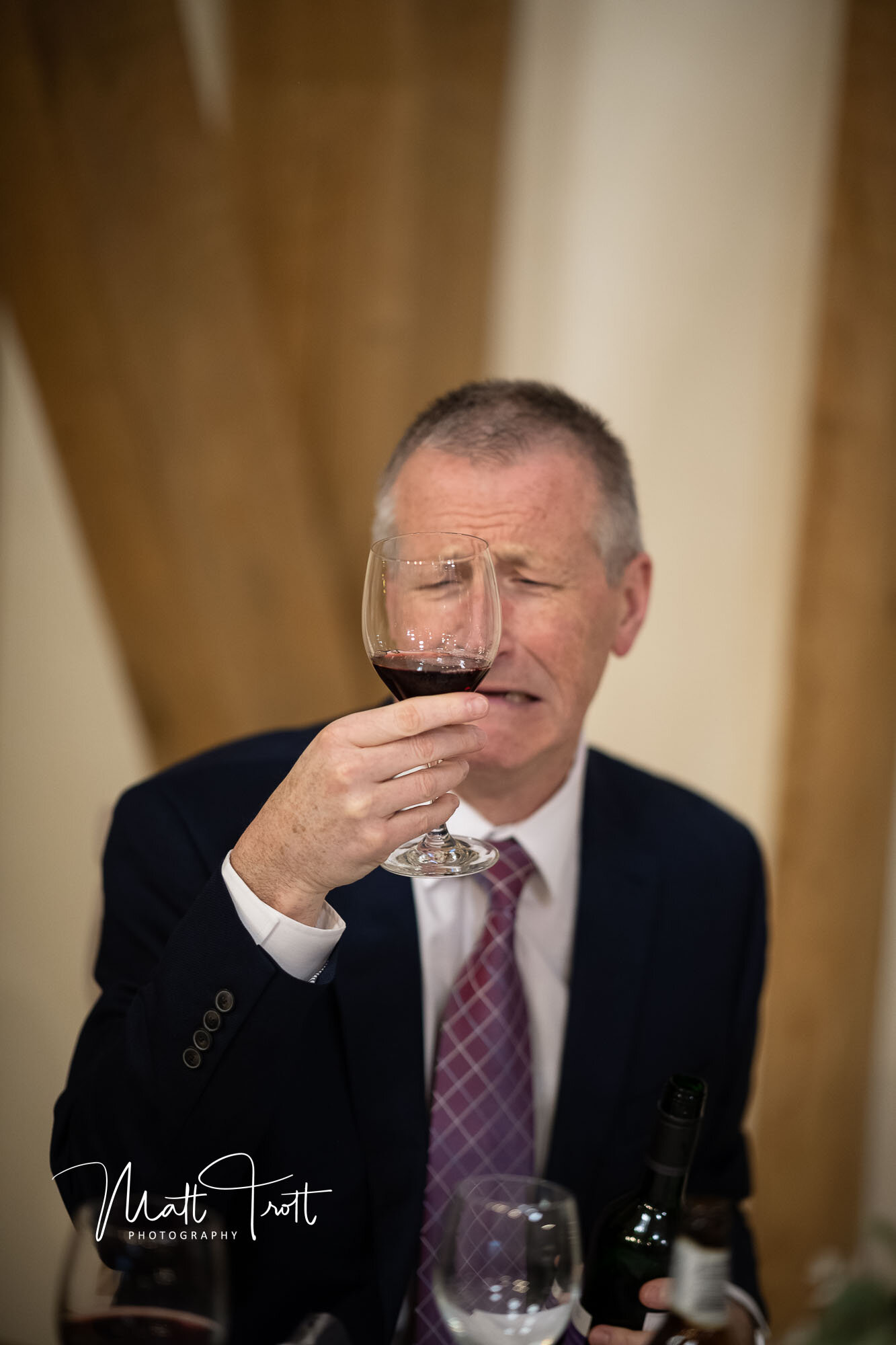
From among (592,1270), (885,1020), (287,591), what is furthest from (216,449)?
(885,1020)

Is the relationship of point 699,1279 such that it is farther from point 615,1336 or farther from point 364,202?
point 364,202

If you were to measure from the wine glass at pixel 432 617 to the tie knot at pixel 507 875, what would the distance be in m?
0.33

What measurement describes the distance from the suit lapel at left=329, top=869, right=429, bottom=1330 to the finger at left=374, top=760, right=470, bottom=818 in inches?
14.9

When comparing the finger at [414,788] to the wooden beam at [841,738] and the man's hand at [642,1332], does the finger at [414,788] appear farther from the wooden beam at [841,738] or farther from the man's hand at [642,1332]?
the wooden beam at [841,738]

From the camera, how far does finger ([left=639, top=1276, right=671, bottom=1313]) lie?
35.4 inches

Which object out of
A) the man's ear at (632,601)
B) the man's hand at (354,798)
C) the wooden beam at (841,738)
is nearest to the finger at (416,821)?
the man's hand at (354,798)

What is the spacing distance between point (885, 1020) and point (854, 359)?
150 cm

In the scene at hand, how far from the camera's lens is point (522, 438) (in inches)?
55.9

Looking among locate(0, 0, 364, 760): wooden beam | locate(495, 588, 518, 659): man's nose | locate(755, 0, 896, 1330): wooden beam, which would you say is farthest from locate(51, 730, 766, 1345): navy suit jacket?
locate(0, 0, 364, 760): wooden beam

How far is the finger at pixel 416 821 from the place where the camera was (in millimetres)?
943

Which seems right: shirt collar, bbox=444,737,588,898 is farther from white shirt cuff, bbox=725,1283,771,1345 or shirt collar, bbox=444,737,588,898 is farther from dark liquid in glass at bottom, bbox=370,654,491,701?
white shirt cuff, bbox=725,1283,771,1345

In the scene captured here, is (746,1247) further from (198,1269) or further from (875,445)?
(875,445)

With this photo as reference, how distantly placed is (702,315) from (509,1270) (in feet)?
7.81

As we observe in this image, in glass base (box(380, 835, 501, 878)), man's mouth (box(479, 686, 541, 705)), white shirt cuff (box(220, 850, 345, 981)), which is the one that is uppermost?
man's mouth (box(479, 686, 541, 705))
